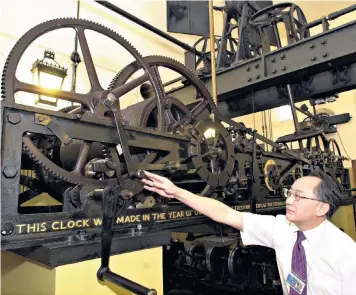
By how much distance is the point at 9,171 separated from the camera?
3.96 ft

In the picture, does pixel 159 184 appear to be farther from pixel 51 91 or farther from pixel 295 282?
pixel 295 282

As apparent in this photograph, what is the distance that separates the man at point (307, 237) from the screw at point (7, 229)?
1.97 ft

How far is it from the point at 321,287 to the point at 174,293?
6.80 ft

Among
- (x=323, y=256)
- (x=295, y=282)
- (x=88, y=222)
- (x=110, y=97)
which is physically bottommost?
(x=295, y=282)

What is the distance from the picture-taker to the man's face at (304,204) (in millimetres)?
1595

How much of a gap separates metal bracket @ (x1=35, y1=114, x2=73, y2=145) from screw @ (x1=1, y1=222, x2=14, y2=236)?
37cm

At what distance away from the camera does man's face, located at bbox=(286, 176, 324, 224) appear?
62.8 inches

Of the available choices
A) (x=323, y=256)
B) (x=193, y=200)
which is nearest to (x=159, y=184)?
(x=193, y=200)

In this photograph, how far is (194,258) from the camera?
118 inches

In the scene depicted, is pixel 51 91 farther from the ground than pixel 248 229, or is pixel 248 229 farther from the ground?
pixel 51 91

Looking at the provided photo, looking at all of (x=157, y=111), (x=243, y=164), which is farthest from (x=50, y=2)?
(x=243, y=164)

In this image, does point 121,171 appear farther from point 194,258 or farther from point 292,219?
point 194,258

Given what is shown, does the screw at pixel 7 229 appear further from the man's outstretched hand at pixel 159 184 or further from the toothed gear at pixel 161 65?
the toothed gear at pixel 161 65

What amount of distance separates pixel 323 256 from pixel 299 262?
12 centimetres
